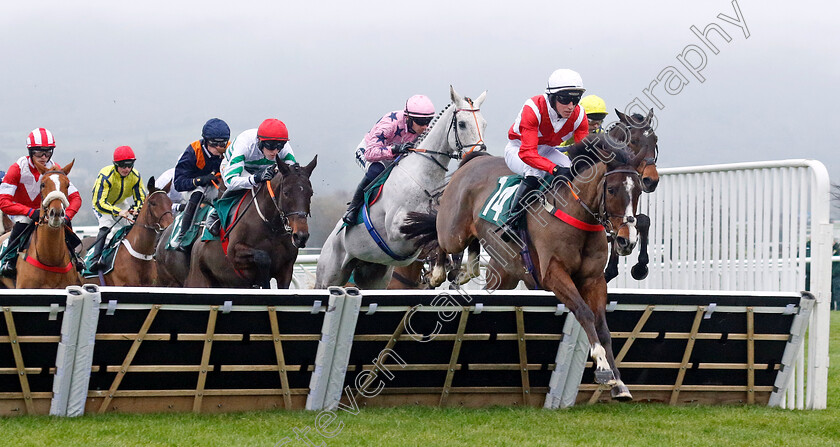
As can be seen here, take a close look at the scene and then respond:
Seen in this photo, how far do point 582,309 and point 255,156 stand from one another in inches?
141

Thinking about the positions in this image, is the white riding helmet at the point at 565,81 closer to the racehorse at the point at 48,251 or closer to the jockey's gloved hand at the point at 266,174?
the jockey's gloved hand at the point at 266,174

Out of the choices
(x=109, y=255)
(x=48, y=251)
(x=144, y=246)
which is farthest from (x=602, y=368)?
(x=109, y=255)

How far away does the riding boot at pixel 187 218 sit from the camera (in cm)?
921

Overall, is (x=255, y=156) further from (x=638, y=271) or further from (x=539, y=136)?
(x=638, y=271)

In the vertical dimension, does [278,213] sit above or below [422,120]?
below

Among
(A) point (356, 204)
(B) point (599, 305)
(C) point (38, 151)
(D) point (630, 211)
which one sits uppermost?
(D) point (630, 211)

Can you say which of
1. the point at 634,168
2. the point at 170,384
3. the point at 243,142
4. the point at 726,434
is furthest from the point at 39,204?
the point at 726,434

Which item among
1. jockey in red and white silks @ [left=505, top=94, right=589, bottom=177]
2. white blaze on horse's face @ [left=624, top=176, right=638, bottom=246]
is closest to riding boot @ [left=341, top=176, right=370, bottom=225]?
jockey in red and white silks @ [left=505, top=94, right=589, bottom=177]

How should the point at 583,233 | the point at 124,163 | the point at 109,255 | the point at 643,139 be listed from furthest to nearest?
the point at 124,163 → the point at 109,255 → the point at 583,233 → the point at 643,139

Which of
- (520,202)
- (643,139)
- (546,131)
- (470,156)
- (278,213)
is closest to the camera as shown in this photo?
(643,139)

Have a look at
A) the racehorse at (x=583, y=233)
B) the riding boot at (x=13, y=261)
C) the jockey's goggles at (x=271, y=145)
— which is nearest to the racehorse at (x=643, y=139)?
the racehorse at (x=583, y=233)

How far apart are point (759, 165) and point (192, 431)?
13.0ft

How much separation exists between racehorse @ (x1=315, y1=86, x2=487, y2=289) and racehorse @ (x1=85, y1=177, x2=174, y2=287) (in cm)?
240

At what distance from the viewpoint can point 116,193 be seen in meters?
11.0
